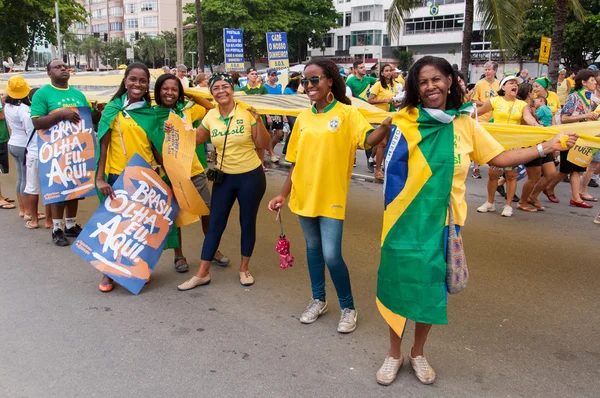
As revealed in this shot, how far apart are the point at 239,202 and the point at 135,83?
132cm

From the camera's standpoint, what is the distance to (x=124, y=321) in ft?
13.3

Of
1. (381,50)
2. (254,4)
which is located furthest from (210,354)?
(381,50)

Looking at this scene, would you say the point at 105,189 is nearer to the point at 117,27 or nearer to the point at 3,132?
the point at 3,132

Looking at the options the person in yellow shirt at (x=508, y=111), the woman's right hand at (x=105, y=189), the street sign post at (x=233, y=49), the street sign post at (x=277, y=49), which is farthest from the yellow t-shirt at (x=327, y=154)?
the street sign post at (x=233, y=49)

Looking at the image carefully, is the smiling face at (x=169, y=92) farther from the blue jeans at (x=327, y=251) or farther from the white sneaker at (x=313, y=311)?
the white sneaker at (x=313, y=311)

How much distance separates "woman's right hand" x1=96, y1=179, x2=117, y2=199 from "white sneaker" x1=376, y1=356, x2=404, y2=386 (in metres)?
2.69

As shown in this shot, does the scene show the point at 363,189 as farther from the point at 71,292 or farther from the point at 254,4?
the point at 254,4

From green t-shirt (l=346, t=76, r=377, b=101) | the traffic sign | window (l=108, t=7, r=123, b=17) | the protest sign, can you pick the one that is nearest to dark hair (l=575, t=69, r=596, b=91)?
green t-shirt (l=346, t=76, r=377, b=101)

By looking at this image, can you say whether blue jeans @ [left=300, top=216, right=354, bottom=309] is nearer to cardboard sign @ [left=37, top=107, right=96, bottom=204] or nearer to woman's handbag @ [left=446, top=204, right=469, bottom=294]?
woman's handbag @ [left=446, top=204, right=469, bottom=294]

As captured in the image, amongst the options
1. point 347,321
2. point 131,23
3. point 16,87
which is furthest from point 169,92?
point 131,23

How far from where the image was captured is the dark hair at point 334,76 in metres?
3.58

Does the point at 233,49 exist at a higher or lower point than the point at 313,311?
higher

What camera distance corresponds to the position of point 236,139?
4418 mm

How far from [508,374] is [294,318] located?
1.53 metres
